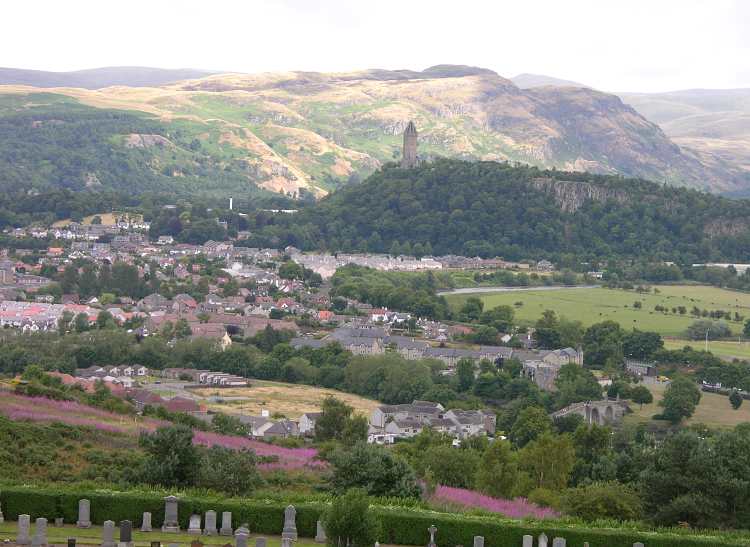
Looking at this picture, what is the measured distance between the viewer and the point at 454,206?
138 meters

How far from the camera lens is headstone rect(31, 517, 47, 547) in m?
22.0

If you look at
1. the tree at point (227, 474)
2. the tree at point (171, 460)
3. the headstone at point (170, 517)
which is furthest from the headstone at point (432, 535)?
the tree at point (171, 460)

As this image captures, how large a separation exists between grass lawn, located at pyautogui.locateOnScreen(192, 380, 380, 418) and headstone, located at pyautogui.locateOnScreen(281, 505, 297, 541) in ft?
100

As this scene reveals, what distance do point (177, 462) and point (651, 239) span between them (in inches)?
4168

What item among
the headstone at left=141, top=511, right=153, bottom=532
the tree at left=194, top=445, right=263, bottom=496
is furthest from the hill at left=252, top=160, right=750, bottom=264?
the headstone at left=141, top=511, right=153, bottom=532

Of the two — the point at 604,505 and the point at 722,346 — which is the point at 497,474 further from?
the point at 722,346

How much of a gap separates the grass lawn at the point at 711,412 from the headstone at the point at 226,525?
35.4 metres

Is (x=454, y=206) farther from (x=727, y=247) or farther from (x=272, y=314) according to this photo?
(x=272, y=314)

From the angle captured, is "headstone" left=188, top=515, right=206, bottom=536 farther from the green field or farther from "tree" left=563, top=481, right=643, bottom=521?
the green field

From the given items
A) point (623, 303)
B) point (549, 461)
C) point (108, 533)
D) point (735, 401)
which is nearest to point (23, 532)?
point (108, 533)

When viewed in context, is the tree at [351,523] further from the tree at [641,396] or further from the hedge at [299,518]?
the tree at [641,396]

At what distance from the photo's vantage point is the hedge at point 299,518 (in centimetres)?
2478

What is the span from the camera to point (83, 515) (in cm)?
2447

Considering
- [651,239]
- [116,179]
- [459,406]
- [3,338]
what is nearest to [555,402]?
[459,406]
